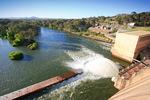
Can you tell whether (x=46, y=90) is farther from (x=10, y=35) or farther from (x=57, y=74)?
(x=10, y=35)

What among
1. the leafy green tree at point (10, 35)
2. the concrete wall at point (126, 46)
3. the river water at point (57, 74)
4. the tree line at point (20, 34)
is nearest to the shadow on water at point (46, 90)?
the river water at point (57, 74)

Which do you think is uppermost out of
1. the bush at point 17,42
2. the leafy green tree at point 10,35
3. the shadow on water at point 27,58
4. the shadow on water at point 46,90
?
the leafy green tree at point 10,35

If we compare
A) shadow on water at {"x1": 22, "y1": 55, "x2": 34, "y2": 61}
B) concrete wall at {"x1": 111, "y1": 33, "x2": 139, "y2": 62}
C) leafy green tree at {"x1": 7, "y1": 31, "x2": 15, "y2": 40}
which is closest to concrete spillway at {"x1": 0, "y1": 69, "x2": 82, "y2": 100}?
shadow on water at {"x1": 22, "y1": 55, "x2": 34, "y2": 61}

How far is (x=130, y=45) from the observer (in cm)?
1816

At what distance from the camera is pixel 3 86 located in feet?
39.0

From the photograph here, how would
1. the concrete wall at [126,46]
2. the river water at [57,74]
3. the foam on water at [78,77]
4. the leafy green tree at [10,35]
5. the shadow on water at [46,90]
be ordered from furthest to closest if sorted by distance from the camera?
the leafy green tree at [10,35] < the concrete wall at [126,46] < the river water at [57,74] < the foam on water at [78,77] < the shadow on water at [46,90]

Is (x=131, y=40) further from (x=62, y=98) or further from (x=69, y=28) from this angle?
(x=69, y=28)

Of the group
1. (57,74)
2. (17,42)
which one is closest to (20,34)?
(17,42)

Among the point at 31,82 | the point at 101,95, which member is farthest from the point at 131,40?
the point at 31,82

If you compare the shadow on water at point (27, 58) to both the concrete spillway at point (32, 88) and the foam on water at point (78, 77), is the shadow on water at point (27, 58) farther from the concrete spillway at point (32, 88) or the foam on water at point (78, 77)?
the concrete spillway at point (32, 88)

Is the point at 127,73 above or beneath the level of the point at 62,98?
above

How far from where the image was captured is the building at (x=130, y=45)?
17.4 metres

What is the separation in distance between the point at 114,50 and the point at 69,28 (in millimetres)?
38232

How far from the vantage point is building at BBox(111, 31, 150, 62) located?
17419mm
